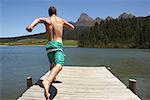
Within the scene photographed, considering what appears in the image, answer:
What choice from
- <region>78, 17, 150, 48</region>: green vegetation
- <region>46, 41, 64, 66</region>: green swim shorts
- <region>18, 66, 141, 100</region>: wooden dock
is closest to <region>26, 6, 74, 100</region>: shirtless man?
<region>46, 41, 64, 66</region>: green swim shorts

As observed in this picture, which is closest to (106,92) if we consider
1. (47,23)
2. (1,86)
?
(47,23)

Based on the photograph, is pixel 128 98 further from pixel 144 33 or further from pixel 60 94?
pixel 144 33

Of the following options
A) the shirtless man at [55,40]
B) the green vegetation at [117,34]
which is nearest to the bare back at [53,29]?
the shirtless man at [55,40]

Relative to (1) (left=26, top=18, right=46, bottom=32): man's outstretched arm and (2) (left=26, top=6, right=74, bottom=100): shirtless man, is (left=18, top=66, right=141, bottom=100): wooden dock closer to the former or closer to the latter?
(2) (left=26, top=6, right=74, bottom=100): shirtless man

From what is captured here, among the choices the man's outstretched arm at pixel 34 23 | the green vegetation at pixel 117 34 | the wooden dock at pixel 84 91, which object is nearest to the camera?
the man's outstretched arm at pixel 34 23

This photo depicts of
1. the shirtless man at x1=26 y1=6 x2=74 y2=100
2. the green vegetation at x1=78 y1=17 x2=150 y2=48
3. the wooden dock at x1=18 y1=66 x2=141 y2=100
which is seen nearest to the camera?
the shirtless man at x1=26 y1=6 x2=74 y2=100

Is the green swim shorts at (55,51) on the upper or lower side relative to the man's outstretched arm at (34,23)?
lower

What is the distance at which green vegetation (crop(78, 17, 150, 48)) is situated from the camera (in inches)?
5205

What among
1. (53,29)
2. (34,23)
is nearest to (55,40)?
(53,29)

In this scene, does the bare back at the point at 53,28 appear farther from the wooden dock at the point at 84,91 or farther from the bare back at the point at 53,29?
the wooden dock at the point at 84,91

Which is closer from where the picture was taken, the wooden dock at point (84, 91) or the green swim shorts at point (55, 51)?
the green swim shorts at point (55, 51)

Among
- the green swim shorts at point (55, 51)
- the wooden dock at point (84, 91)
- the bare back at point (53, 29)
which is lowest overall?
the wooden dock at point (84, 91)

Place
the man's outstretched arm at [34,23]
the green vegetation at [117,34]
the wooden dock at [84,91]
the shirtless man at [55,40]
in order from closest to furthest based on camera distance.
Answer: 1. the man's outstretched arm at [34,23]
2. the shirtless man at [55,40]
3. the wooden dock at [84,91]
4. the green vegetation at [117,34]

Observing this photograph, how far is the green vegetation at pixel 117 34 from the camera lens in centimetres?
13220
